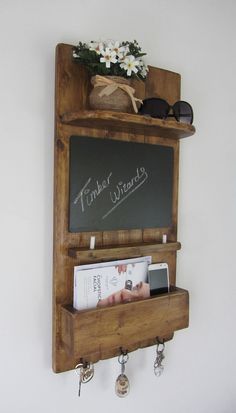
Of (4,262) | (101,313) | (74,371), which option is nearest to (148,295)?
(101,313)

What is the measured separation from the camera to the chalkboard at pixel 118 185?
808 mm

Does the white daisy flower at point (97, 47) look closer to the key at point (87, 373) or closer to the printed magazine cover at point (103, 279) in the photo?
the printed magazine cover at point (103, 279)

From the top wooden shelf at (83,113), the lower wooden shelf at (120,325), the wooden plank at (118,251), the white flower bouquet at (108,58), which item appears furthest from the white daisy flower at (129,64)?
the lower wooden shelf at (120,325)

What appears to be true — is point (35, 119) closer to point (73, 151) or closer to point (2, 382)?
point (73, 151)

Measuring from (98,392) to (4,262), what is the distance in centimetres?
50

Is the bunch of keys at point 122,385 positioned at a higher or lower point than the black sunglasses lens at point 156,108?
lower

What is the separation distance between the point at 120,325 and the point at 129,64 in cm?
68

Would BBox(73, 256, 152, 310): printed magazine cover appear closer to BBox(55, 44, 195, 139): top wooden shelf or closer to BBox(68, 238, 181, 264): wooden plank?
BBox(68, 238, 181, 264): wooden plank

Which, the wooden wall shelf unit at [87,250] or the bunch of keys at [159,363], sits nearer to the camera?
the wooden wall shelf unit at [87,250]

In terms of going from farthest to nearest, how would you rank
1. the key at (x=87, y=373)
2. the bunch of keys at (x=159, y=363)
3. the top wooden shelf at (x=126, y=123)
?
the bunch of keys at (x=159, y=363), the key at (x=87, y=373), the top wooden shelf at (x=126, y=123)

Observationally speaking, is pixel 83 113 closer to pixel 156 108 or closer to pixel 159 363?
pixel 156 108

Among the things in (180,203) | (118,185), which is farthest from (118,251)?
(180,203)

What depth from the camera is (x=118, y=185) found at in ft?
2.83

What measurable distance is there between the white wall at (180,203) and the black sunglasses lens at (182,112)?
0.18 meters
